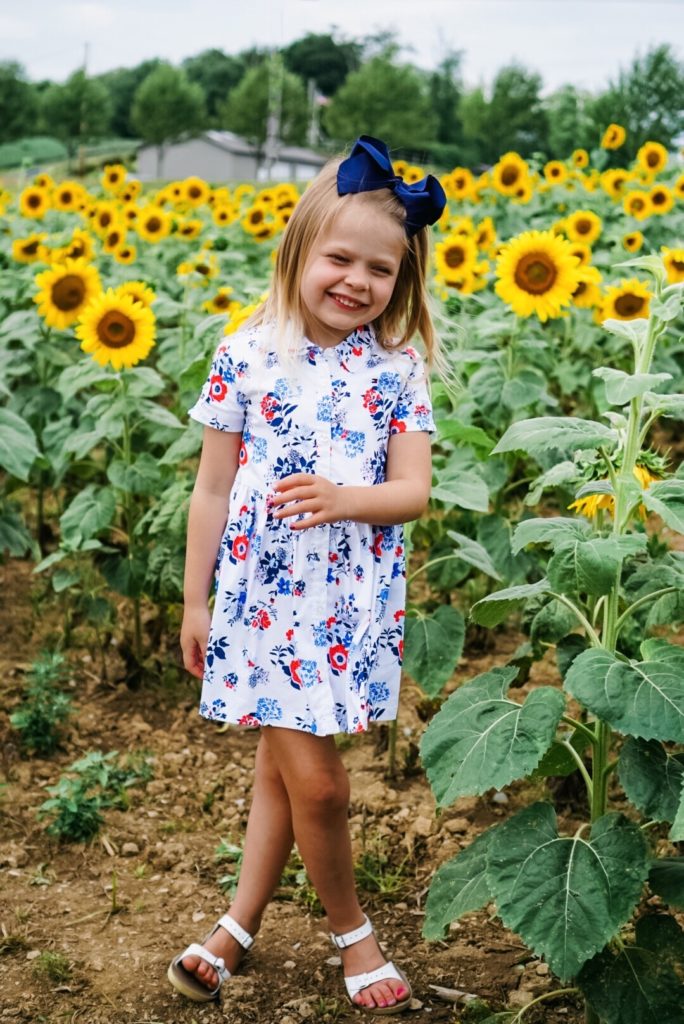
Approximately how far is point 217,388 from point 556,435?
0.66 m

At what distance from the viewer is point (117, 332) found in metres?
3.47

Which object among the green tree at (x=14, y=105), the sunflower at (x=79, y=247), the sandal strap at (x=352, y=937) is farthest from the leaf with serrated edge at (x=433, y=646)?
the green tree at (x=14, y=105)

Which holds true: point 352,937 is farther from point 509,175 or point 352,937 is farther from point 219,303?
point 509,175

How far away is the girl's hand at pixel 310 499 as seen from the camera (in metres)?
1.99

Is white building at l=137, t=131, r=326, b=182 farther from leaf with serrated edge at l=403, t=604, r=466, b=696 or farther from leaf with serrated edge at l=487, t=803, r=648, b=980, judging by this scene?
leaf with serrated edge at l=487, t=803, r=648, b=980

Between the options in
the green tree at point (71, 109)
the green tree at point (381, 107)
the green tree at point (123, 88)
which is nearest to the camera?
the green tree at point (381, 107)

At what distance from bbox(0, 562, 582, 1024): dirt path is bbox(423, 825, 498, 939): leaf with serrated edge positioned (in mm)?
289

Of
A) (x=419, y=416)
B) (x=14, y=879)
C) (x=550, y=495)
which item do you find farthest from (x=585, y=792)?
(x=550, y=495)

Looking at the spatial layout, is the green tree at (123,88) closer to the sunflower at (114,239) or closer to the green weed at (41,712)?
the sunflower at (114,239)

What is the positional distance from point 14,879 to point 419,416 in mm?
1454

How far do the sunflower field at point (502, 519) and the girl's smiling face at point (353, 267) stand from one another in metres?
0.28

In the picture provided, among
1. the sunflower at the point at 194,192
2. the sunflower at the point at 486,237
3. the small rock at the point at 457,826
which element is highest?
the sunflower at the point at 194,192

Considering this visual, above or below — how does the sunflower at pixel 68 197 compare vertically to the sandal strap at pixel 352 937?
above

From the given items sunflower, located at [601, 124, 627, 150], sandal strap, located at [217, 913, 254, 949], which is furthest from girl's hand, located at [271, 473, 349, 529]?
sunflower, located at [601, 124, 627, 150]
